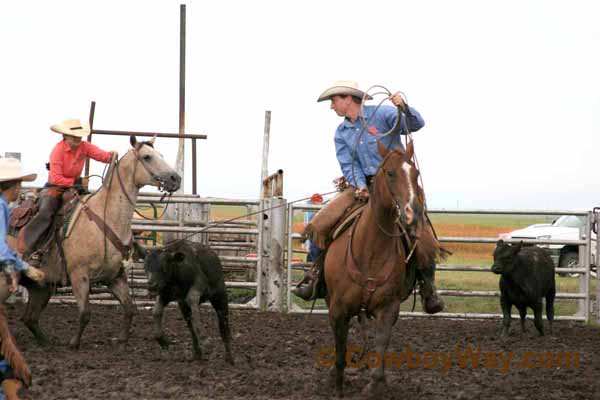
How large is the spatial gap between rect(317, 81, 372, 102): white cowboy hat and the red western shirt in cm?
346

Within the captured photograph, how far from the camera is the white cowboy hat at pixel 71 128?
9.45 metres

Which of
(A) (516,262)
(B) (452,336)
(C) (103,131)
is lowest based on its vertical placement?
(B) (452,336)

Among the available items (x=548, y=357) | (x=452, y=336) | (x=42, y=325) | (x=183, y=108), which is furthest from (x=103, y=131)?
(x=548, y=357)

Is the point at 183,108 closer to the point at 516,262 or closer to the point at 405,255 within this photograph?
the point at 516,262

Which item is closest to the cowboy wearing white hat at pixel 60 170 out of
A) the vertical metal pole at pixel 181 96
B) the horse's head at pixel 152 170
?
the horse's head at pixel 152 170

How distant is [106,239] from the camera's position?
9.34 metres

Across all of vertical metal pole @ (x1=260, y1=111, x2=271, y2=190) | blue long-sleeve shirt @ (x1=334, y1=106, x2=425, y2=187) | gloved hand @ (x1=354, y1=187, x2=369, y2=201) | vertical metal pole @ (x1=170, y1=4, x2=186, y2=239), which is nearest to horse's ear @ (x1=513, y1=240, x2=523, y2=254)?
blue long-sleeve shirt @ (x1=334, y1=106, x2=425, y2=187)

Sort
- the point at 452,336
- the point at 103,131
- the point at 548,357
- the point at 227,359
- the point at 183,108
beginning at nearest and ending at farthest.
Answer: the point at 227,359, the point at 548,357, the point at 452,336, the point at 103,131, the point at 183,108

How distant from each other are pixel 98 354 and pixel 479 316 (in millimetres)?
5937

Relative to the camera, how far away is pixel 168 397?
21.5 feet

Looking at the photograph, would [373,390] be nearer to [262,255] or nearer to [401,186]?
[401,186]

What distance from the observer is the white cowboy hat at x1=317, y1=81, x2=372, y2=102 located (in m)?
7.20

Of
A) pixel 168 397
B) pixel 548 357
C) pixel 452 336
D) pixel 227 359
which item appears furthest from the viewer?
pixel 452 336

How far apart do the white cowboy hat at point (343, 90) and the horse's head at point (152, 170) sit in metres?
2.68
